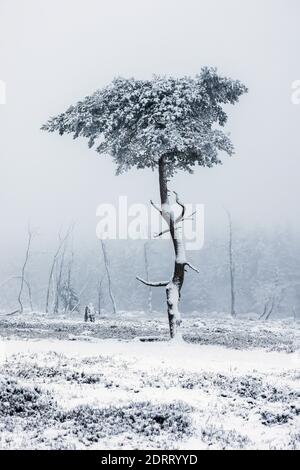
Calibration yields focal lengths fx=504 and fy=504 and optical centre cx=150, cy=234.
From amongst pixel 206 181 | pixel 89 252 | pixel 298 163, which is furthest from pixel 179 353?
pixel 298 163

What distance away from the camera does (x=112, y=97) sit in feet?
73.7

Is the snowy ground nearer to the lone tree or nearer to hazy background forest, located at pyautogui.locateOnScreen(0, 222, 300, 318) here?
the lone tree

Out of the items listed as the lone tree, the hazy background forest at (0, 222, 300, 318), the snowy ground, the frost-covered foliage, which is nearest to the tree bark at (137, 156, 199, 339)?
the lone tree

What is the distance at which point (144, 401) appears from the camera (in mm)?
9805

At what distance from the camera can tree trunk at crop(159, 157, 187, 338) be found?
71.7ft

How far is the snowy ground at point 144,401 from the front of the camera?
775cm

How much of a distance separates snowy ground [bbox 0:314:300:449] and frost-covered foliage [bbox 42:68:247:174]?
9657mm

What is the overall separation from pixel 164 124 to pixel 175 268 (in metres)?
6.25

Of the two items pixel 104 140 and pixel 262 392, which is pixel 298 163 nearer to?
pixel 104 140

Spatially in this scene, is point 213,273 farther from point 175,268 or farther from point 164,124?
point 164,124

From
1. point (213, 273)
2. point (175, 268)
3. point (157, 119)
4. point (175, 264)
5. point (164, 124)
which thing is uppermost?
point (157, 119)

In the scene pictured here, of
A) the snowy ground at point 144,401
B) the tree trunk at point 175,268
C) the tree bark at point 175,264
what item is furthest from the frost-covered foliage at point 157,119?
the snowy ground at point 144,401

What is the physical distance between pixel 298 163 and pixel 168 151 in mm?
155847

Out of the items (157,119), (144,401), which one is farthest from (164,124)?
(144,401)
